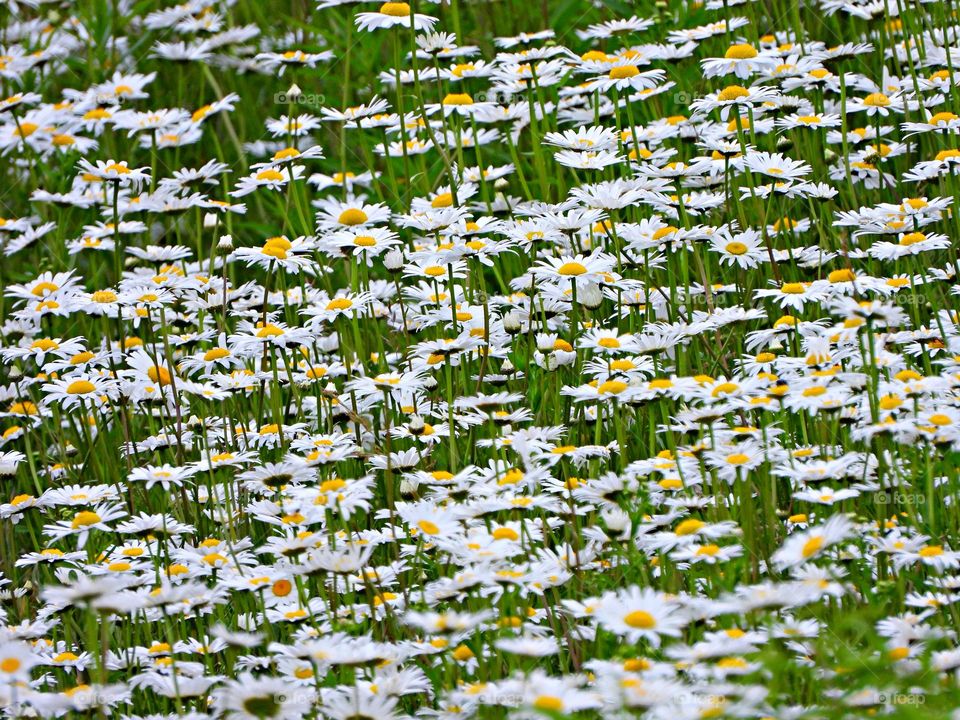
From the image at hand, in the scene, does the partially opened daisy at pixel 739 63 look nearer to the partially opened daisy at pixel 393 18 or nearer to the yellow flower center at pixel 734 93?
the yellow flower center at pixel 734 93

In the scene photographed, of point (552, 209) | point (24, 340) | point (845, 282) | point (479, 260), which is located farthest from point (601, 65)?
point (24, 340)

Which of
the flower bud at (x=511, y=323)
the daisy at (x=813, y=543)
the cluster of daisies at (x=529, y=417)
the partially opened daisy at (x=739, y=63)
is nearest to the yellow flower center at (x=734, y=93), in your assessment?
the cluster of daisies at (x=529, y=417)

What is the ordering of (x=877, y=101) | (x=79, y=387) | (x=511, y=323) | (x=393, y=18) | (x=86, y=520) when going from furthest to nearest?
(x=877, y=101) → (x=393, y=18) → (x=511, y=323) → (x=79, y=387) → (x=86, y=520)

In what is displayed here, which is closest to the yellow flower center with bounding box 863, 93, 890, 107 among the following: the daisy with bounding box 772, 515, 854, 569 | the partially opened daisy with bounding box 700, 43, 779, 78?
the partially opened daisy with bounding box 700, 43, 779, 78

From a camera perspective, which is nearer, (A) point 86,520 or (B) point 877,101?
(A) point 86,520

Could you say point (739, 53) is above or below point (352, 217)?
above

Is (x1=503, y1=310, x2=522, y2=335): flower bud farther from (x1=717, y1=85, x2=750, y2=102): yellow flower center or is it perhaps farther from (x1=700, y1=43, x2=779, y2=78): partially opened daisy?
(x1=700, y1=43, x2=779, y2=78): partially opened daisy

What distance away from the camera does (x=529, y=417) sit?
3.42 m

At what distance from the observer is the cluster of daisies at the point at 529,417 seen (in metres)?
2.61

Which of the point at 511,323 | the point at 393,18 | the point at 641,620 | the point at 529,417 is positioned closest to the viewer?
the point at 641,620

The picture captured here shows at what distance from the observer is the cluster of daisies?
2.61 meters

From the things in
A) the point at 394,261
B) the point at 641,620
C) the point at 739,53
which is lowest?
the point at 641,620

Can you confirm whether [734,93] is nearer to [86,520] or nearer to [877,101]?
[877,101]

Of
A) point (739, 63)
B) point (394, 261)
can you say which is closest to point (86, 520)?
point (394, 261)
